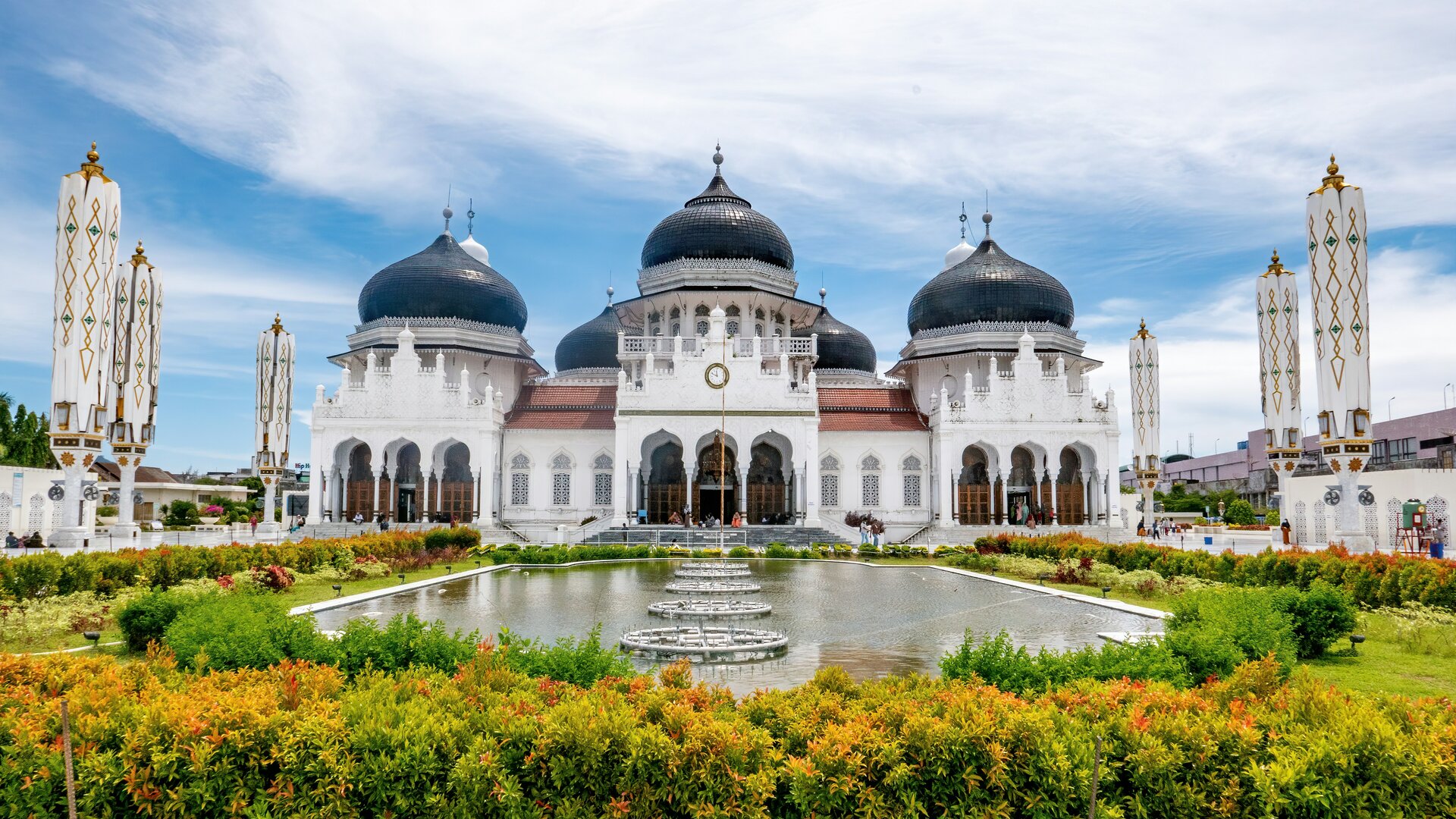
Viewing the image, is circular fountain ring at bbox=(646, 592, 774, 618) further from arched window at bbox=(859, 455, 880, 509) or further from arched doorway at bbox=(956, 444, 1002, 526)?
arched doorway at bbox=(956, 444, 1002, 526)

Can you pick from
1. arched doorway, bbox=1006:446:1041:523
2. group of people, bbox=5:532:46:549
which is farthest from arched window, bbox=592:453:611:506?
group of people, bbox=5:532:46:549

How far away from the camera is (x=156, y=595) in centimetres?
1038

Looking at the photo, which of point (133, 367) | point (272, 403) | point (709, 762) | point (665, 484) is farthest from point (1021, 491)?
point (709, 762)

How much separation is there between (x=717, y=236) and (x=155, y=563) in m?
30.6

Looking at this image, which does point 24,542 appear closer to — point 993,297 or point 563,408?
point 563,408

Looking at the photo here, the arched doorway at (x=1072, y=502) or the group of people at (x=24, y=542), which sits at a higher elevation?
the arched doorway at (x=1072, y=502)

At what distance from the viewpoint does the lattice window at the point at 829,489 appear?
1558 inches

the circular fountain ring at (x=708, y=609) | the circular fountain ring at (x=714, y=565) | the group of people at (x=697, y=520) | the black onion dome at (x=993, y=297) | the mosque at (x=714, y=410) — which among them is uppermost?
the black onion dome at (x=993, y=297)

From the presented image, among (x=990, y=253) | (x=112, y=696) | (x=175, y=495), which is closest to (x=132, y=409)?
(x=112, y=696)

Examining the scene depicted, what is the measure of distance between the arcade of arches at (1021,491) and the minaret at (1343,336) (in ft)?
45.2

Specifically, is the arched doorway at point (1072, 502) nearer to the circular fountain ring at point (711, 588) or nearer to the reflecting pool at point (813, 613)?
the reflecting pool at point (813, 613)

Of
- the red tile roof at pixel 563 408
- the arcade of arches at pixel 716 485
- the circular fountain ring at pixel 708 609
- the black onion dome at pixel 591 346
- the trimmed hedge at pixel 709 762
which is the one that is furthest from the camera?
the black onion dome at pixel 591 346

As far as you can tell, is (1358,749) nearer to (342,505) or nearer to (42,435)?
(342,505)

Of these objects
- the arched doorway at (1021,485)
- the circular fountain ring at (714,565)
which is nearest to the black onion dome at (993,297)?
the arched doorway at (1021,485)
